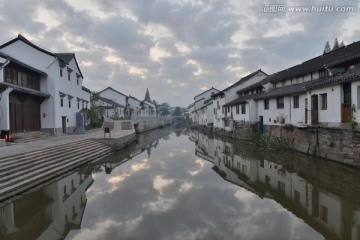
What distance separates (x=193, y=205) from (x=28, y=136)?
1751cm

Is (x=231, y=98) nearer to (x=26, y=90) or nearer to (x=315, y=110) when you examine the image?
(x=315, y=110)

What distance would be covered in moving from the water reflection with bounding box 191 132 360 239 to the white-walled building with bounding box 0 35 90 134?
15.8m

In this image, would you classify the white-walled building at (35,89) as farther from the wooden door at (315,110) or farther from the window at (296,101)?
the window at (296,101)

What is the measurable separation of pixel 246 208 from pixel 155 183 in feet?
16.2

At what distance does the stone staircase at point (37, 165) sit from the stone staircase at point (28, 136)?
411 centimetres

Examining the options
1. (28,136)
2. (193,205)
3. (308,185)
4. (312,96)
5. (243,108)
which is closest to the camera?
(193,205)

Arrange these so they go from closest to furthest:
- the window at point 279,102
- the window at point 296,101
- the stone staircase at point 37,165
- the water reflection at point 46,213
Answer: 1. the water reflection at point 46,213
2. the stone staircase at point 37,165
3. the window at point 296,101
4. the window at point 279,102

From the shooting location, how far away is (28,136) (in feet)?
68.8

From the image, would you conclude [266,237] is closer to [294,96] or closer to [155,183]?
[155,183]

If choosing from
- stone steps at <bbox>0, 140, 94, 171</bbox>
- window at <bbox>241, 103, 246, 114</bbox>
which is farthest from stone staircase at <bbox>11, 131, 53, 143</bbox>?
window at <bbox>241, 103, 246, 114</bbox>

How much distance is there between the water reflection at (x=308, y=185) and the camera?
302 inches

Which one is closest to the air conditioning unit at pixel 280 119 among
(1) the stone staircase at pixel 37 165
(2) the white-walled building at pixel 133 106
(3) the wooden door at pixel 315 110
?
(3) the wooden door at pixel 315 110

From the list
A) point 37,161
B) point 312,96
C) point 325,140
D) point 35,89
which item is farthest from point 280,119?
point 35,89

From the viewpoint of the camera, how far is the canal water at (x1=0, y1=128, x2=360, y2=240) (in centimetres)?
714
